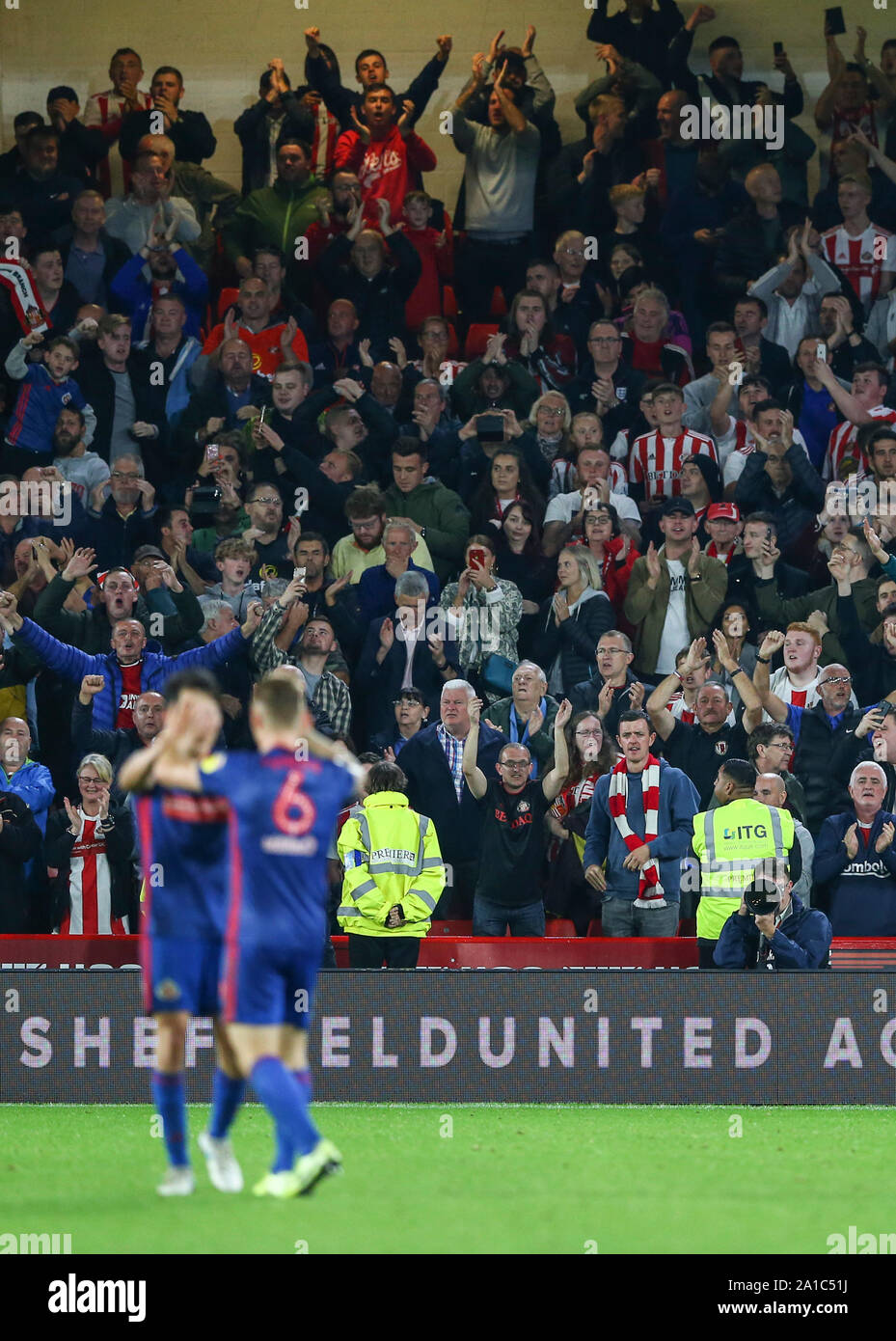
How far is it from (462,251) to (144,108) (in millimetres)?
3165

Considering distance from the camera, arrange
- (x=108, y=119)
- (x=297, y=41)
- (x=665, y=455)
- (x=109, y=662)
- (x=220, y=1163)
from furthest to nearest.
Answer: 1. (x=297, y=41)
2. (x=108, y=119)
3. (x=665, y=455)
4. (x=109, y=662)
5. (x=220, y=1163)

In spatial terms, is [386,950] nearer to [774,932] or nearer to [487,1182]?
[774,932]

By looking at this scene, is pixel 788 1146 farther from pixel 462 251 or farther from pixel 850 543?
pixel 462 251

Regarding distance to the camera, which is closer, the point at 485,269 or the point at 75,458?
the point at 75,458

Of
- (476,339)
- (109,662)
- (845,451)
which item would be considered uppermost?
(476,339)

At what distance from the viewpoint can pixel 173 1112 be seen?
23.7 ft

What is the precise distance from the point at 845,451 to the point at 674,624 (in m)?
2.60

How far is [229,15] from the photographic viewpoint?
769 inches

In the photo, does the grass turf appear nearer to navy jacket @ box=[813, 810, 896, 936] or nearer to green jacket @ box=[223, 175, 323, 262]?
navy jacket @ box=[813, 810, 896, 936]

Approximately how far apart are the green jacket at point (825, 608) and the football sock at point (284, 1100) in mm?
8318

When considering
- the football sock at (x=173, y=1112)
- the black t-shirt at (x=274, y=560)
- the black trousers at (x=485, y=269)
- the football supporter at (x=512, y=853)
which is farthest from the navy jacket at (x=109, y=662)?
the football sock at (x=173, y=1112)

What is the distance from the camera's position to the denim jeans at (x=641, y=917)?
12750 millimetres

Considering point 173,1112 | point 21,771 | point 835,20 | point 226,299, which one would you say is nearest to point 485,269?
point 226,299

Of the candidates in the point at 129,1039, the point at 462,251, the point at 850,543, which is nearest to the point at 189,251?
the point at 462,251
